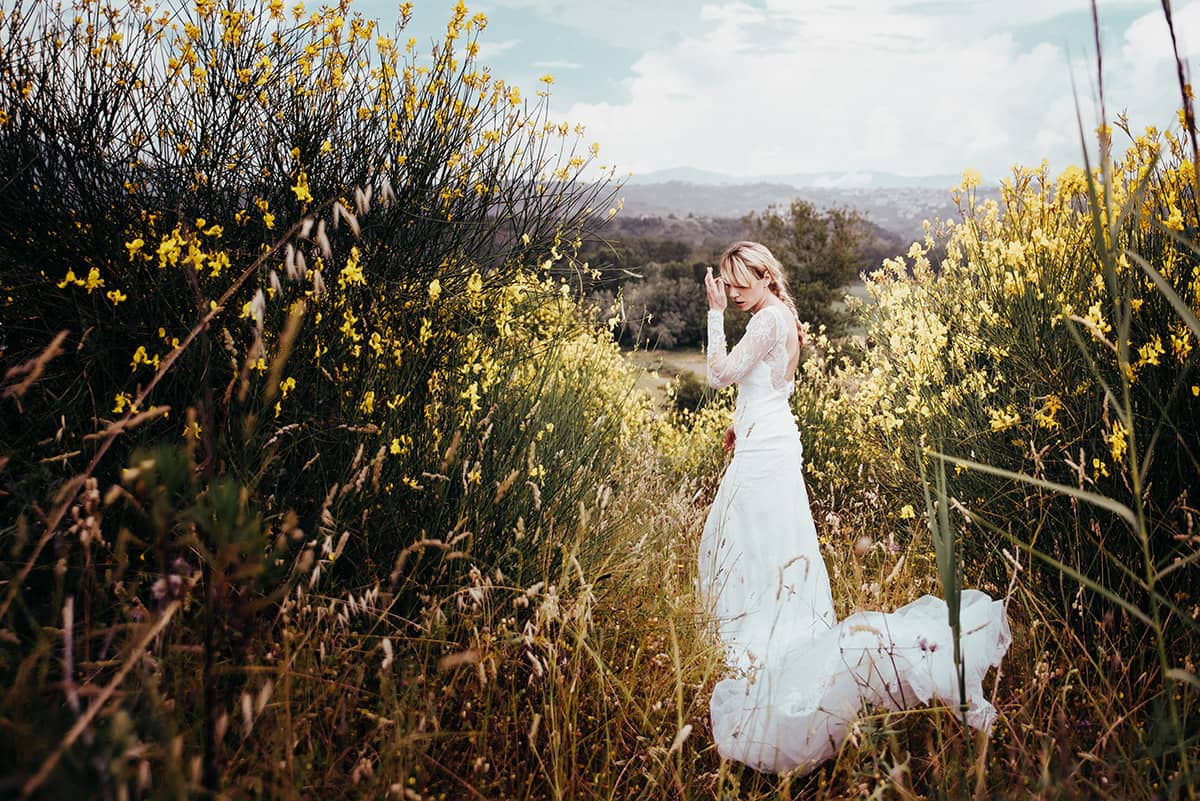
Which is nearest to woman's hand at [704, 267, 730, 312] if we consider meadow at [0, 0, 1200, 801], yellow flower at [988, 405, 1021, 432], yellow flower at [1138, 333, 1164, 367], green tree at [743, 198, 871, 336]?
meadow at [0, 0, 1200, 801]

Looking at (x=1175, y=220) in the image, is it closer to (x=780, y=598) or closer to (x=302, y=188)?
(x=780, y=598)

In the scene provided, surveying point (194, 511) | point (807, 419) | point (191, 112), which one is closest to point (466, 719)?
point (194, 511)

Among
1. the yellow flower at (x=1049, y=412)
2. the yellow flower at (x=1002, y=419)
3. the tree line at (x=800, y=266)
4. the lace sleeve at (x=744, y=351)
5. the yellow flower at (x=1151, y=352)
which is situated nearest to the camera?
the yellow flower at (x=1151, y=352)

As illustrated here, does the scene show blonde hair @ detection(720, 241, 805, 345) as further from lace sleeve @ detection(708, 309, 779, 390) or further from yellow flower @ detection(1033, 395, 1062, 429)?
yellow flower @ detection(1033, 395, 1062, 429)

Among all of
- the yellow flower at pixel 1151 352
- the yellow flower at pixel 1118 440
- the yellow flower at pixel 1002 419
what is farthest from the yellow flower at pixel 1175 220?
the yellow flower at pixel 1002 419

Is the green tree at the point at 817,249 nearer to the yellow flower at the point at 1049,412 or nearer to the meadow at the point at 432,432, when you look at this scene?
the meadow at the point at 432,432

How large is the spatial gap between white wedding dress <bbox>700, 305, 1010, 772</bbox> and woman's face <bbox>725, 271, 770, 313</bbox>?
9cm

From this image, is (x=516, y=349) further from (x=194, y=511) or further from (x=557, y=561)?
(x=194, y=511)

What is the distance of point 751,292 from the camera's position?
3.76m

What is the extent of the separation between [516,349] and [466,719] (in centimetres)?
154

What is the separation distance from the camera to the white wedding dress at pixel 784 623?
2.28 m

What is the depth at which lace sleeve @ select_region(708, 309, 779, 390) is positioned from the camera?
11.9 feet

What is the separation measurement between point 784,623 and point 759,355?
122cm

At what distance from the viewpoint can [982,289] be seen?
12.2 ft
